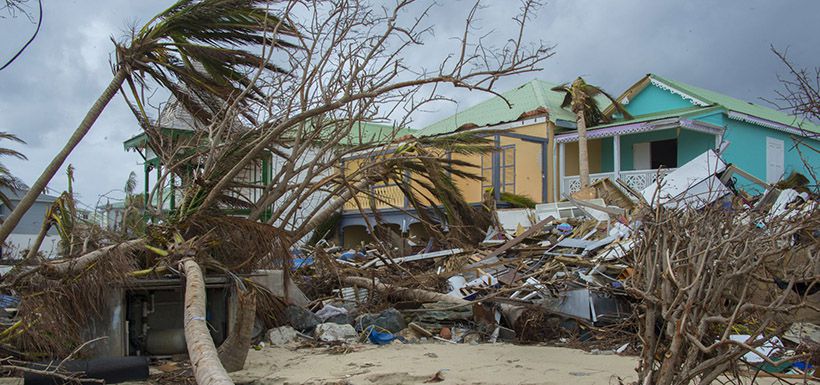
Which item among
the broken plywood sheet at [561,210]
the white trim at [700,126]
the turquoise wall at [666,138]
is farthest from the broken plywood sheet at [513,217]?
the turquoise wall at [666,138]

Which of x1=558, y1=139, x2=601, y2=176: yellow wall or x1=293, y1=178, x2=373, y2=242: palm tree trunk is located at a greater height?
x1=558, y1=139, x2=601, y2=176: yellow wall

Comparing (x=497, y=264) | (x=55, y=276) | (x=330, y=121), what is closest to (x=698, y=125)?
(x=497, y=264)

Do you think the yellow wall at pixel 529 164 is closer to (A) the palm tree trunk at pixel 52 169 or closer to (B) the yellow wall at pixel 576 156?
(B) the yellow wall at pixel 576 156

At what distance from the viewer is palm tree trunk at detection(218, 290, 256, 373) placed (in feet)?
24.8

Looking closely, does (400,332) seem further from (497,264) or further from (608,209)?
(608,209)

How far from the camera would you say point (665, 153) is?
20.1m

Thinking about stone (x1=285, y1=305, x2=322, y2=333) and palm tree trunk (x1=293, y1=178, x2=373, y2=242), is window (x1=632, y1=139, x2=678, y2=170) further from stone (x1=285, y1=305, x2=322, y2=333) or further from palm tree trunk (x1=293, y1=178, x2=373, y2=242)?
stone (x1=285, y1=305, x2=322, y2=333)

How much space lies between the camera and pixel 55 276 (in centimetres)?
755

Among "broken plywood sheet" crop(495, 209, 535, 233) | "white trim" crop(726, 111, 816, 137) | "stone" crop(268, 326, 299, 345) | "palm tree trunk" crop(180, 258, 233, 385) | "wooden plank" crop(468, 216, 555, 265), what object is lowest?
"stone" crop(268, 326, 299, 345)

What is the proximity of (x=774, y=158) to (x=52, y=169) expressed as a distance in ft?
64.3

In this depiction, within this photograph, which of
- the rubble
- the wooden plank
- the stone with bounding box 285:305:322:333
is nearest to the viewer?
the rubble

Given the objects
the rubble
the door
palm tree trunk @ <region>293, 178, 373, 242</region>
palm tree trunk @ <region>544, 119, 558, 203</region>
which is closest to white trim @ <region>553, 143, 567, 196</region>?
palm tree trunk @ <region>544, 119, 558, 203</region>

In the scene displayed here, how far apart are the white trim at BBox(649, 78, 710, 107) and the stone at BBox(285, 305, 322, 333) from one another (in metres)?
13.5

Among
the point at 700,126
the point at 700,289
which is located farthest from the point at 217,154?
the point at 700,126
